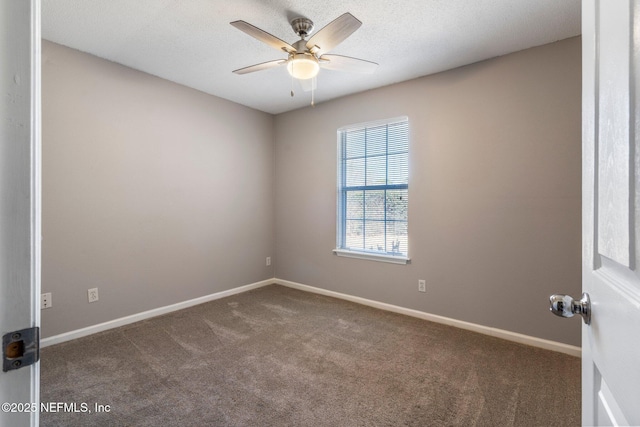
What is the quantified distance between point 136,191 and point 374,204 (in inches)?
101

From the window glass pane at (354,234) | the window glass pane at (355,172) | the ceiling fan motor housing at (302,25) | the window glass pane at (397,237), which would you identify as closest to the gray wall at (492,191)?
the window glass pane at (397,237)

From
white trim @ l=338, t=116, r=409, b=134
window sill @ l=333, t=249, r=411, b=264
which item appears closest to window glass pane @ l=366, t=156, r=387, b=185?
white trim @ l=338, t=116, r=409, b=134

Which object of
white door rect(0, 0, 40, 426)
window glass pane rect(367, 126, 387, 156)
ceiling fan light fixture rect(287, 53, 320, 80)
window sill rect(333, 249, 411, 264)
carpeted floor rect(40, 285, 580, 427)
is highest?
ceiling fan light fixture rect(287, 53, 320, 80)

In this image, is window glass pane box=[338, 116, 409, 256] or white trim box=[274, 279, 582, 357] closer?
white trim box=[274, 279, 582, 357]

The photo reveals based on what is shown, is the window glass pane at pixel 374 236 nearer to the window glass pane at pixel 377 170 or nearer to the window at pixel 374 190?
the window at pixel 374 190

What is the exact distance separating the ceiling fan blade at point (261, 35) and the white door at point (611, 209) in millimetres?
1598

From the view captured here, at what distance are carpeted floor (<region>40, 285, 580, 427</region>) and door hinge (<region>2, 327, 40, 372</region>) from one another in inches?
57.3

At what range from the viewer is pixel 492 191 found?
2.73m

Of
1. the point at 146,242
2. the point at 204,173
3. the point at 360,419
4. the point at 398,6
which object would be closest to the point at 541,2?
the point at 398,6

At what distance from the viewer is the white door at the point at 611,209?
0.48 meters

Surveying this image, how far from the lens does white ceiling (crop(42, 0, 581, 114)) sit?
2045 millimetres

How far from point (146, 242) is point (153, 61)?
1770 mm

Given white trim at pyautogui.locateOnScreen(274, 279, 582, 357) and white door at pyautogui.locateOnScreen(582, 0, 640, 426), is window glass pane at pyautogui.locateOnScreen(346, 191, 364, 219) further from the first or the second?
white door at pyautogui.locateOnScreen(582, 0, 640, 426)

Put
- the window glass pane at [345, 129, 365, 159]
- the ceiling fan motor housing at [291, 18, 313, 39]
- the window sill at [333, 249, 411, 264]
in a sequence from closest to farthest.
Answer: the ceiling fan motor housing at [291, 18, 313, 39]
the window sill at [333, 249, 411, 264]
the window glass pane at [345, 129, 365, 159]
